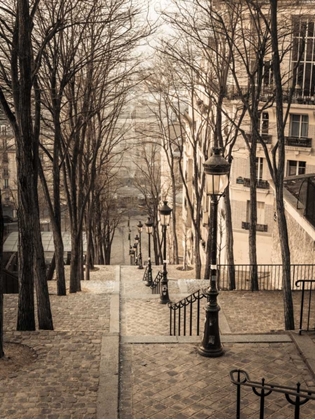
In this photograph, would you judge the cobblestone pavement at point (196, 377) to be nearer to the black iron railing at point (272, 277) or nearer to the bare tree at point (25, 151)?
the bare tree at point (25, 151)

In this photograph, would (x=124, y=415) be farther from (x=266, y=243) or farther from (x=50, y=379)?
(x=266, y=243)

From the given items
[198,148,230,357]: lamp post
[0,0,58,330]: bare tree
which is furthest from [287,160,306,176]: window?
[198,148,230,357]: lamp post

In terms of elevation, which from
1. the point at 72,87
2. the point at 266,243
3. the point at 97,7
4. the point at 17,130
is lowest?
the point at 266,243

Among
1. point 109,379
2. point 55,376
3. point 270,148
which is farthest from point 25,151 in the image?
point 270,148

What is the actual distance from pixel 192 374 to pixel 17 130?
5.59 meters

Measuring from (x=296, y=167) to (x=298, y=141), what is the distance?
59.9 inches

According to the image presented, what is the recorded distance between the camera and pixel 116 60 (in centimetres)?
1677

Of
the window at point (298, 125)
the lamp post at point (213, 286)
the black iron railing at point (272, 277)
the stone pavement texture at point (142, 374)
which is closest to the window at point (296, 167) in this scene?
the window at point (298, 125)

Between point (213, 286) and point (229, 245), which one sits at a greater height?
point (213, 286)

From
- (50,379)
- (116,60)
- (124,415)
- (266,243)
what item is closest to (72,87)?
(116,60)

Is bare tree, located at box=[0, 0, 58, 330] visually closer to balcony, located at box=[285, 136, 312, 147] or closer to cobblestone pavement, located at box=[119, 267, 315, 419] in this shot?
cobblestone pavement, located at box=[119, 267, 315, 419]

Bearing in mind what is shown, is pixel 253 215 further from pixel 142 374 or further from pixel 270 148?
pixel 270 148

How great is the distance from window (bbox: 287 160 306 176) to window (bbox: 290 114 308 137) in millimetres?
1455

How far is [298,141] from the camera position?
94.9 ft
